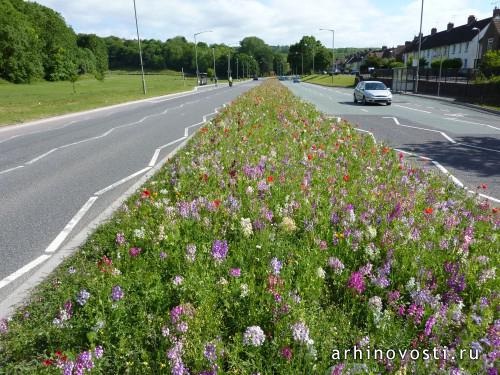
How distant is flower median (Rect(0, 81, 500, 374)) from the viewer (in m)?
2.41

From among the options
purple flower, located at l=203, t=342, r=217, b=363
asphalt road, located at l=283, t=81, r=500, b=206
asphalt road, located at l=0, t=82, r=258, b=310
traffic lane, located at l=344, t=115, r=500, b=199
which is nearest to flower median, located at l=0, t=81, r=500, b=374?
purple flower, located at l=203, t=342, r=217, b=363

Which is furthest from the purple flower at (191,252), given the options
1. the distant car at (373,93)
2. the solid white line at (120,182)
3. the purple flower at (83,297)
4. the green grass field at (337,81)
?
the green grass field at (337,81)

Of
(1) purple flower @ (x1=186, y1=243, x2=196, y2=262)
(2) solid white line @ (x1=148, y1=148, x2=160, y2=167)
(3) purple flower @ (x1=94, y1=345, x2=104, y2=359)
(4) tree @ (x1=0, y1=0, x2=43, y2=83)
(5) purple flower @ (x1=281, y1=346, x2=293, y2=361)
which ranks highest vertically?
(4) tree @ (x1=0, y1=0, x2=43, y2=83)

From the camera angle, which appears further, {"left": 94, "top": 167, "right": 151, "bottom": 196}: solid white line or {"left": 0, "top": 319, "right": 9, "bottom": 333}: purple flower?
{"left": 94, "top": 167, "right": 151, "bottom": 196}: solid white line

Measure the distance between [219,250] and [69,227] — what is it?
3.29 m

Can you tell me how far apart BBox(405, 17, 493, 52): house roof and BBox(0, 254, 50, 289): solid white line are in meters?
79.5

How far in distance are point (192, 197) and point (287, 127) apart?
471 centimetres

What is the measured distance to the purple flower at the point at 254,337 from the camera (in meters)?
2.38

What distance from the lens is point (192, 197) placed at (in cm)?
486

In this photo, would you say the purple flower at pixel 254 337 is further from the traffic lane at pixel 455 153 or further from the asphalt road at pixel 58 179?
the traffic lane at pixel 455 153

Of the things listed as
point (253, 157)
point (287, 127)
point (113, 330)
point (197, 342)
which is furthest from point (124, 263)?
point (287, 127)

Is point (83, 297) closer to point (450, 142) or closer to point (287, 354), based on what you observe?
point (287, 354)


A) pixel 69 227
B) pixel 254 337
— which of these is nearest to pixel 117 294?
pixel 254 337

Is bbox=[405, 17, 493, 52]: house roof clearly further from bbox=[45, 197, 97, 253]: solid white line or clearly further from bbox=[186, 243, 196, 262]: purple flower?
bbox=[186, 243, 196, 262]: purple flower
